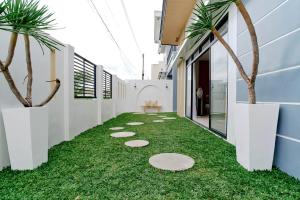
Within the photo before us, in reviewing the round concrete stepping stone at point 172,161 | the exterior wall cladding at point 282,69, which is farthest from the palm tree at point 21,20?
the exterior wall cladding at point 282,69

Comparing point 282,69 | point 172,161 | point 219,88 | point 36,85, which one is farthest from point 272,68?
point 36,85

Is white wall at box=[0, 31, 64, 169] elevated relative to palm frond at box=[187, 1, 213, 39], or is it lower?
lower

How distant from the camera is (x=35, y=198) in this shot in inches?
52.0

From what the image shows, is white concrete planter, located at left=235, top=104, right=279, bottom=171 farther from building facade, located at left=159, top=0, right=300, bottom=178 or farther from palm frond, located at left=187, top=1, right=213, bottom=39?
palm frond, located at left=187, top=1, right=213, bottom=39

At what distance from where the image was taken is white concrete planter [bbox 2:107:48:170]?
1.78 metres

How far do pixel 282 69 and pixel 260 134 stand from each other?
0.74 meters

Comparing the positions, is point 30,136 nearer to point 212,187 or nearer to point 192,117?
point 212,187

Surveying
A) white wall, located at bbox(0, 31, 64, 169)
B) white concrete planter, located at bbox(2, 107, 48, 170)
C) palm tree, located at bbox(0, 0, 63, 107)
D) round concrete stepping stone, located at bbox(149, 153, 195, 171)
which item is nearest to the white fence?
white wall, located at bbox(0, 31, 64, 169)

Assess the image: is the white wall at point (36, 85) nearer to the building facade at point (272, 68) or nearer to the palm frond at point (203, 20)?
the palm frond at point (203, 20)

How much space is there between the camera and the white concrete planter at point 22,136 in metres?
1.78

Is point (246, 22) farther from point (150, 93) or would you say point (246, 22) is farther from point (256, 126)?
point (150, 93)

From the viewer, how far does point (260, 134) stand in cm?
174

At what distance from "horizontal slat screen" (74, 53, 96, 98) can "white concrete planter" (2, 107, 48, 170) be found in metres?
2.18

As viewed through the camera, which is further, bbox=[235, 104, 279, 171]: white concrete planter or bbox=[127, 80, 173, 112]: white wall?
bbox=[127, 80, 173, 112]: white wall
